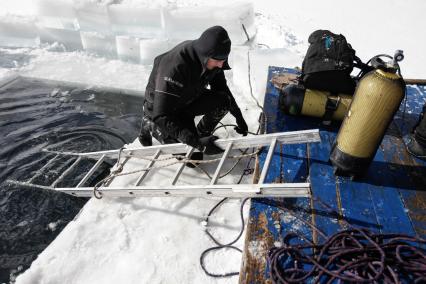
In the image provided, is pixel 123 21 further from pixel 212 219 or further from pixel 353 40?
pixel 212 219

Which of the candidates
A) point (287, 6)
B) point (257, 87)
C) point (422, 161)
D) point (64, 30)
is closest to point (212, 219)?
point (422, 161)

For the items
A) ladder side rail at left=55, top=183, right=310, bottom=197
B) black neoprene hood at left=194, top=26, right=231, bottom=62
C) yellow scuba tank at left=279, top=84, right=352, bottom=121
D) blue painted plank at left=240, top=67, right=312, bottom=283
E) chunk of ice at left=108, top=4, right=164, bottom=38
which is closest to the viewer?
blue painted plank at left=240, top=67, right=312, bottom=283

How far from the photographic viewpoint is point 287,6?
9.53m

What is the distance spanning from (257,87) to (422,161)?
284cm

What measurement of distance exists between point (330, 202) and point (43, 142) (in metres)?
4.22

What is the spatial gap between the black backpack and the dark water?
288cm

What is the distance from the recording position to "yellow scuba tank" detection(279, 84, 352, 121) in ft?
11.3

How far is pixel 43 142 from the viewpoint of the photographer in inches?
183

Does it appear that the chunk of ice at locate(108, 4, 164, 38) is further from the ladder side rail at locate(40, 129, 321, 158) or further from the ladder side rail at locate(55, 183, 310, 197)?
the ladder side rail at locate(55, 183, 310, 197)

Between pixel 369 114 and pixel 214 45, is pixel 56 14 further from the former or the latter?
pixel 369 114

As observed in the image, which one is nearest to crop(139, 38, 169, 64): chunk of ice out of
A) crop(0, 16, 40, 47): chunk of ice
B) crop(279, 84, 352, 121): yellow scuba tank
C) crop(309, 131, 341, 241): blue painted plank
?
crop(0, 16, 40, 47): chunk of ice

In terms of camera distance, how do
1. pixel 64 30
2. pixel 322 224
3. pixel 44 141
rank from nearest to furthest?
pixel 322 224 → pixel 44 141 → pixel 64 30

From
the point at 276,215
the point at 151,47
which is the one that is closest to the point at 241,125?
the point at 276,215

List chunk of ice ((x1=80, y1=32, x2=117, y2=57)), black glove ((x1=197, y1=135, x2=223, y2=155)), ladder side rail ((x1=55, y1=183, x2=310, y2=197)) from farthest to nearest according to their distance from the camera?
chunk of ice ((x1=80, y1=32, x2=117, y2=57))
black glove ((x1=197, y1=135, x2=223, y2=155))
ladder side rail ((x1=55, y1=183, x2=310, y2=197))
